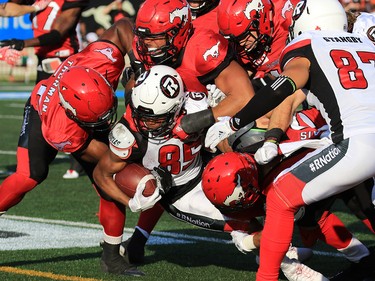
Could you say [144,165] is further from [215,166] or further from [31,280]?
[31,280]

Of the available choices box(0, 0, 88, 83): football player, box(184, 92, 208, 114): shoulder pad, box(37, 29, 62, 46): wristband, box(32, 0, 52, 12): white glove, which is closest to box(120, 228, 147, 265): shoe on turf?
box(184, 92, 208, 114): shoulder pad

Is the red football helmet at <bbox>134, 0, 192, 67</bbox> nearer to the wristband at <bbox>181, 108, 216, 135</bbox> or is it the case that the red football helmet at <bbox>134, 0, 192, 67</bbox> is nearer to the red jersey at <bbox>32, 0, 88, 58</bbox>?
the wristband at <bbox>181, 108, 216, 135</bbox>

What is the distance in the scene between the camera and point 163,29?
5410 millimetres

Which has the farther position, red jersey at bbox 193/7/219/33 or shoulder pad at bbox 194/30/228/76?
red jersey at bbox 193/7/219/33

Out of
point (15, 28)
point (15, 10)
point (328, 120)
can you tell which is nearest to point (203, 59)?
point (328, 120)

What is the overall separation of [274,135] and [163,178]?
Result: 0.74 meters

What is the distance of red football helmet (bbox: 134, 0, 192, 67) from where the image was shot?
17.8ft

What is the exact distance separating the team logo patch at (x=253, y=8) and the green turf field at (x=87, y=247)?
1667 millimetres

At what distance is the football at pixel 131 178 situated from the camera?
203 inches

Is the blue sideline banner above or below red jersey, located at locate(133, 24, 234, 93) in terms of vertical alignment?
below

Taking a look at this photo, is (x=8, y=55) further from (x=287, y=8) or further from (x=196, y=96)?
(x=287, y=8)

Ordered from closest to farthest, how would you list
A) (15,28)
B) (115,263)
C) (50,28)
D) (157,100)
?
(157,100) → (115,263) → (50,28) → (15,28)

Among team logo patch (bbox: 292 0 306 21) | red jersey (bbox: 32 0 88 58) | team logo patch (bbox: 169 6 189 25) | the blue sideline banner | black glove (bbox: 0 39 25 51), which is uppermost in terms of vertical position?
team logo patch (bbox: 292 0 306 21)

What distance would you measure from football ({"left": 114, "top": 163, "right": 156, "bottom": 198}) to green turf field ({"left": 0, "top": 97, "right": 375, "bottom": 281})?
A: 23.6 inches
